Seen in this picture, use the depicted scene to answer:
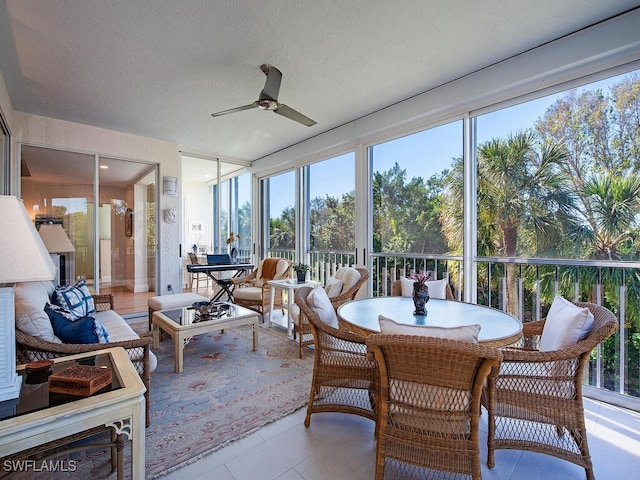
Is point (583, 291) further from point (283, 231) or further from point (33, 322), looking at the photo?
point (283, 231)

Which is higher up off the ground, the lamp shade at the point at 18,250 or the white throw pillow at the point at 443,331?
the lamp shade at the point at 18,250

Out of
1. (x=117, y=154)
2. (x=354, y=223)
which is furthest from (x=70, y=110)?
(x=354, y=223)

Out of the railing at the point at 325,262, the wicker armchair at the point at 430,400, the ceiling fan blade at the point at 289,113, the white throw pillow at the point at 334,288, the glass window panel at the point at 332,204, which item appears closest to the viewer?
the wicker armchair at the point at 430,400

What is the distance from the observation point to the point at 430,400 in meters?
1.32

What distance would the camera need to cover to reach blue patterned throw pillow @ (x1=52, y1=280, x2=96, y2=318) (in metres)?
2.46

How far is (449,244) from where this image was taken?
3.33m

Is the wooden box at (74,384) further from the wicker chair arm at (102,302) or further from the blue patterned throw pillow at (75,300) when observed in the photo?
the wicker chair arm at (102,302)

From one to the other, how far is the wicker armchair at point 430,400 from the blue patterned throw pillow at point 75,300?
242 centimetres

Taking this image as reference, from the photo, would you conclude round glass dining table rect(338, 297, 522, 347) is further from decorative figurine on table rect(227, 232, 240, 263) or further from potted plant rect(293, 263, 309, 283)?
decorative figurine on table rect(227, 232, 240, 263)

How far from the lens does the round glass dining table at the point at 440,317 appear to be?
1624 mm

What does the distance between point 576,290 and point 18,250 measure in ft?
11.8

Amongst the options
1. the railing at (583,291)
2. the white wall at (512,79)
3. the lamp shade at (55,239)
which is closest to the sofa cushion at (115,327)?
the lamp shade at (55,239)

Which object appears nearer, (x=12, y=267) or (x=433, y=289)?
(x=12, y=267)

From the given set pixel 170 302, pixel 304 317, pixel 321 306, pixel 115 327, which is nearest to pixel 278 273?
pixel 170 302
